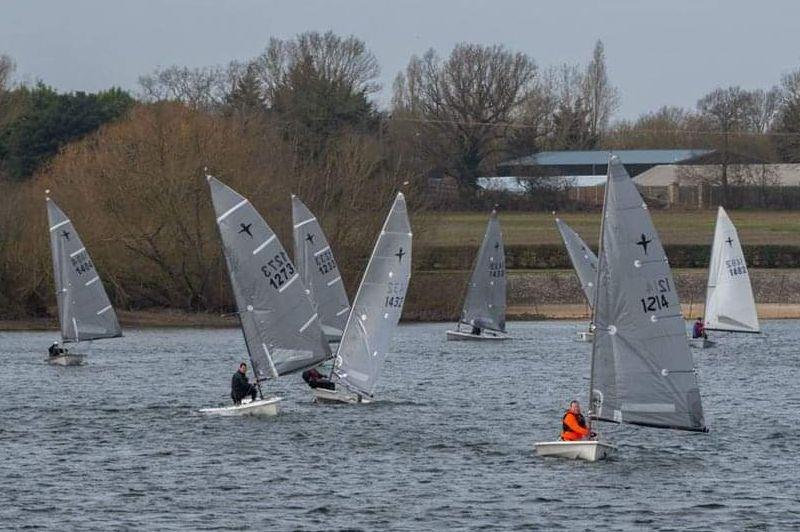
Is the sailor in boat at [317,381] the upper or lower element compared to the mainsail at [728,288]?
lower

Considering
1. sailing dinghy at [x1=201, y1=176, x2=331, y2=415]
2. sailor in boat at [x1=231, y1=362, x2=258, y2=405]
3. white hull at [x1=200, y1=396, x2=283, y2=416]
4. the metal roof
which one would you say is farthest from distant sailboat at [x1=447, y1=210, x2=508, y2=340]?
the metal roof

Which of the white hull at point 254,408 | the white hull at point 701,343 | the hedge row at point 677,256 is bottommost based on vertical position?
the white hull at point 254,408

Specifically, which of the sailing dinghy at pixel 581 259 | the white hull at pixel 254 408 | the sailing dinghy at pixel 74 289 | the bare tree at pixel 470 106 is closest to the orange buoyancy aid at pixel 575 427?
the white hull at pixel 254 408

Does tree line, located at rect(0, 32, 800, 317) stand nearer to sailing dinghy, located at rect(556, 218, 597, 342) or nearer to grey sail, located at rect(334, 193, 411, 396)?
sailing dinghy, located at rect(556, 218, 597, 342)

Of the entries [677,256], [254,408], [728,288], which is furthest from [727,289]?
[254,408]

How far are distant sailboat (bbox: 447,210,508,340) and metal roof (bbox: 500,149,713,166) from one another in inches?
2446

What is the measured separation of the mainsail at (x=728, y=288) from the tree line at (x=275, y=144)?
15.6 metres

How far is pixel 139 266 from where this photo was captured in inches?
3046

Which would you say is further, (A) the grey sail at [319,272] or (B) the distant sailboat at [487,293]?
(B) the distant sailboat at [487,293]

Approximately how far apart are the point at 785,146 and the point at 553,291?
63.9m

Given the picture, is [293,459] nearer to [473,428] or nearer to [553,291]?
[473,428]

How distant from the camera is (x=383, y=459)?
32.8 metres

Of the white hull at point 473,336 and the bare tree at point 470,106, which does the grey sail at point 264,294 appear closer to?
the white hull at point 473,336

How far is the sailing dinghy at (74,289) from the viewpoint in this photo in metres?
55.6
